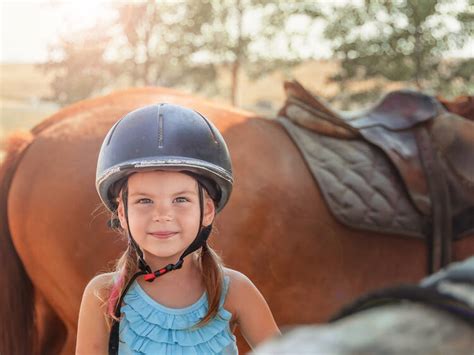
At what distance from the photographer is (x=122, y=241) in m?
2.99

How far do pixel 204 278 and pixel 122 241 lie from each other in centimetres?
131

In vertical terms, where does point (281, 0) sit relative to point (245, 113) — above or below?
above

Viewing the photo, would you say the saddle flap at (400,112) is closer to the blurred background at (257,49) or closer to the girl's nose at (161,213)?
the girl's nose at (161,213)

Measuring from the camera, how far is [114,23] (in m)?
22.7

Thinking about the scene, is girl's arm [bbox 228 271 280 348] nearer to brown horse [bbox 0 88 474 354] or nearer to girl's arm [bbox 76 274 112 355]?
girl's arm [bbox 76 274 112 355]

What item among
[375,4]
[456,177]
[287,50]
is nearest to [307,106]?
[456,177]

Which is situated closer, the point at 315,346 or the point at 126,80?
the point at 315,346

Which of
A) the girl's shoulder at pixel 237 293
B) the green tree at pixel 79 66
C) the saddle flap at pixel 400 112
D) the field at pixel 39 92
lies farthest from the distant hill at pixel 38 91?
the girl's shoulder at pixel 237 293

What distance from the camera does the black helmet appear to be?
174 cm

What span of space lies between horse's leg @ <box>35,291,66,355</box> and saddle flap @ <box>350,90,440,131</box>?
1752 millimetres

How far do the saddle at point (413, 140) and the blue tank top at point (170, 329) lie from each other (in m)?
1.85

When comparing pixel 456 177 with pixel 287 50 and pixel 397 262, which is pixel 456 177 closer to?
pixel 397 262

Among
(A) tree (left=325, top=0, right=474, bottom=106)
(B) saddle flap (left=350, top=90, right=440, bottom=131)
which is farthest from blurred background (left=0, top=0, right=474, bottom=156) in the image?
(B) saddle flap (left=350, top=90, right=440, bottom=131)

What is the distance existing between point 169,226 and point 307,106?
1.90 meters
